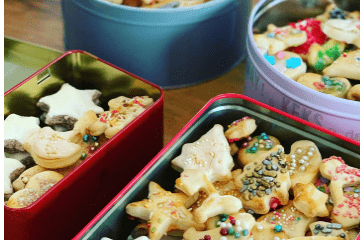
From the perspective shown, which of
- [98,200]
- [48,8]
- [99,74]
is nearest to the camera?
[98,200]

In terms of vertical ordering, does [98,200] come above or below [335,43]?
below

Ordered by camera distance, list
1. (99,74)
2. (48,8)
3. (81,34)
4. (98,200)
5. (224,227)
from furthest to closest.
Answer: (48,8)
(81,34)
(99,74)
(98,200)
(224,227)

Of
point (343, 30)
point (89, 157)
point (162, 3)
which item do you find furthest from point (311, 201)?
point (162, 3)

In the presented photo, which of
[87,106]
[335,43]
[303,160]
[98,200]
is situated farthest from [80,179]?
[335,43]

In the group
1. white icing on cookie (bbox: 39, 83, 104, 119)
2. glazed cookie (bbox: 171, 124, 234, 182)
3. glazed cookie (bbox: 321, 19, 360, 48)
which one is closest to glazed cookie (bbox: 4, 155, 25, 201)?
white icing on cookie (bbox: 39, 83, 104, 119)

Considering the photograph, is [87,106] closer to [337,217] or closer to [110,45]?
[110,45]

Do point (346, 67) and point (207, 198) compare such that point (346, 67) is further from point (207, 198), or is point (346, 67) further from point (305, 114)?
point (207, 198)

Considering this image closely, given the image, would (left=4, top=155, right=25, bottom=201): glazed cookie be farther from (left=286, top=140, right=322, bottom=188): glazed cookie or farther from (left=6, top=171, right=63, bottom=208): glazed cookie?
(left=286, top=140, right=322, bottom=188): glazed cookie
